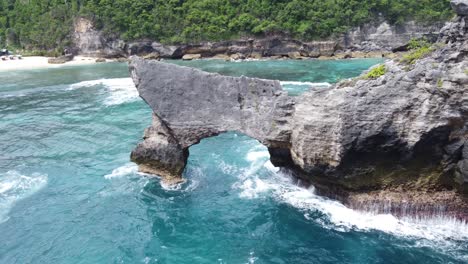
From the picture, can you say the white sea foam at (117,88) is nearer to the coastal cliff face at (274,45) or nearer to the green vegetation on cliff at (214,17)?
the coastal cliff face at (274,45)

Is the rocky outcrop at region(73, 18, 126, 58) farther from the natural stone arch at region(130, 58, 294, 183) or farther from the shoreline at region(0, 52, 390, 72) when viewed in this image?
the natural stone arch at region(130, 58, 294, 183)

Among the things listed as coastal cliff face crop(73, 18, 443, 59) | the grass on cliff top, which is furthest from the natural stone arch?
coastal cliff face crop(73, 18, 443, 59)

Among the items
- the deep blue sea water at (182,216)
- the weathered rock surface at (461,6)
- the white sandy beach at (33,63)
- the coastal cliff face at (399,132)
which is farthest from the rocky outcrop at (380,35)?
the weathered rock surface at (461,6)

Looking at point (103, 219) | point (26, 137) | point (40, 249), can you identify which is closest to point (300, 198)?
point (103, 219)

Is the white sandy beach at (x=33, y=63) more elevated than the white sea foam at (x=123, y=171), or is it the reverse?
the white sandy beach at (x=33, y=63)

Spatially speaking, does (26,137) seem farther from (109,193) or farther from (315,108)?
(315,108)
